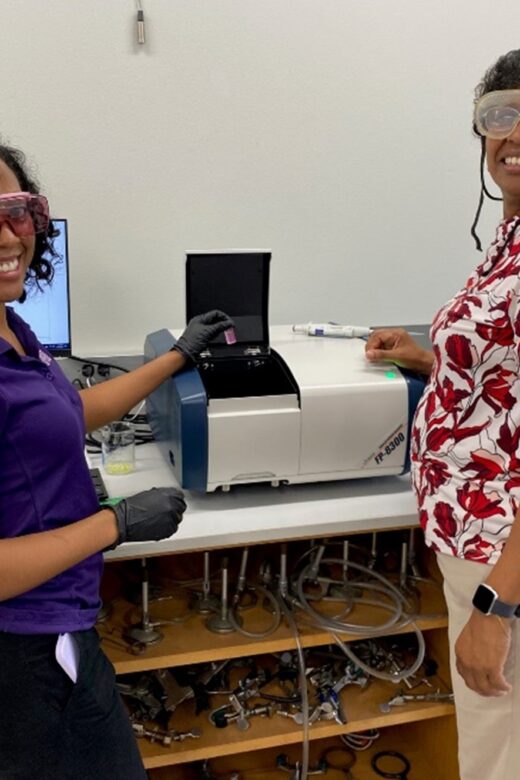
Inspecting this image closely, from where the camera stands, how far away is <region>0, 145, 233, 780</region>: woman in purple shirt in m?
0.92

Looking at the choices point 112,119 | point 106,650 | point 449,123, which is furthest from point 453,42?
point 106,650

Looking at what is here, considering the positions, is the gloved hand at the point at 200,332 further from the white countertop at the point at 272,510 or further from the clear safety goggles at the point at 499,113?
the clear safety goggles at the point at 499,113

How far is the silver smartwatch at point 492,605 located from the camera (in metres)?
0.96

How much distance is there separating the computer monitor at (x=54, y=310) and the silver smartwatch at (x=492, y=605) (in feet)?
3.62

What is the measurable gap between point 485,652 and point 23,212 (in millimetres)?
890

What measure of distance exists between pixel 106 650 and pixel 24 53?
1.35 m

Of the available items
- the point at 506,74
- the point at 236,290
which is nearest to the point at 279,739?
the point at 236,290

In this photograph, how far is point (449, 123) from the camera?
204 cm

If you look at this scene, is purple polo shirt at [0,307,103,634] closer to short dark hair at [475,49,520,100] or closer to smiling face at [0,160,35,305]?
smiling face at [0,160,35,305]

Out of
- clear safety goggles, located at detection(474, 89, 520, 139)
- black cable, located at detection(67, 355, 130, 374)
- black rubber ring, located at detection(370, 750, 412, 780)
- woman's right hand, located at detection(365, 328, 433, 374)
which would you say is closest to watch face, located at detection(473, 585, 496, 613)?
woman's right hand, located at detection(365, 328, 433, 374)

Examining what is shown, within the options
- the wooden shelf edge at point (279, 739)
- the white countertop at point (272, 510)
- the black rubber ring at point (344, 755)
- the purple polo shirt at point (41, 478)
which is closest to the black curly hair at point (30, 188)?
the purple polo shirt at point (41, 478)

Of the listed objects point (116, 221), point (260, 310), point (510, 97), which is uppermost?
point (510, 97)

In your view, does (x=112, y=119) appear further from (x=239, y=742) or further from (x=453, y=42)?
(x=239, y=742)

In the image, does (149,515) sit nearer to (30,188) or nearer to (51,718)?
(51,718)
